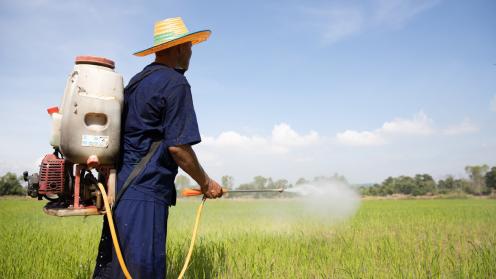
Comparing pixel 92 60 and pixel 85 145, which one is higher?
pixel 92 60

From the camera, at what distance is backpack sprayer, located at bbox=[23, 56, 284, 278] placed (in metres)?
2.30

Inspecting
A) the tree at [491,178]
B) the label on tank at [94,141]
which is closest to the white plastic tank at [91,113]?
the label on tank at [94,141]

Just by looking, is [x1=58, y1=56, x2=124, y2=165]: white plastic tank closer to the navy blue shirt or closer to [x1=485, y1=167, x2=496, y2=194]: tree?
the navy blue shirt

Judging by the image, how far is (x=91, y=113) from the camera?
231 centimetres

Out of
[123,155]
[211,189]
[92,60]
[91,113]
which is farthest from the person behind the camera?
[211,189]

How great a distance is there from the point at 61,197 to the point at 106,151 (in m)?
0.56

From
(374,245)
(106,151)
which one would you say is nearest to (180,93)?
(106,151)

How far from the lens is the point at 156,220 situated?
2.44 meters

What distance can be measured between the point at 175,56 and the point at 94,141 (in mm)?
887

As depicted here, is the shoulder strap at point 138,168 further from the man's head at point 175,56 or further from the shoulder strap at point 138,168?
the man's head at point 175,56

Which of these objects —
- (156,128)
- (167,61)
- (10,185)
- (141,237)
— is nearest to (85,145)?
(156,128)

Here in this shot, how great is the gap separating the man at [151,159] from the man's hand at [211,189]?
208 mm

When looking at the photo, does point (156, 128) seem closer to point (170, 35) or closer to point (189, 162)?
point (189, 162)

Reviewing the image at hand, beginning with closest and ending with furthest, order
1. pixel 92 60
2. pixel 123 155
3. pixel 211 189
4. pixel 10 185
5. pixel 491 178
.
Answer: pixel 92 60 < pixel 123 155 < pixel 211 189 < pixel 10 185 < pixel 491 178
